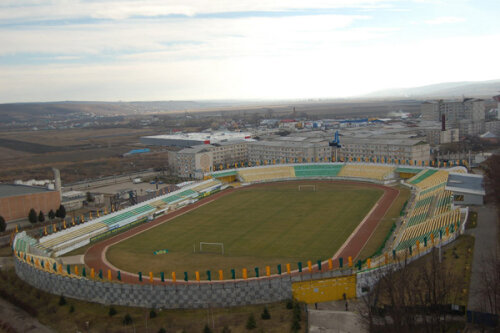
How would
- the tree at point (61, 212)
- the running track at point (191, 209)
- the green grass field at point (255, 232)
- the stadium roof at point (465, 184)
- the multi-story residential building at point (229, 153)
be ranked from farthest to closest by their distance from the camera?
the multi-story residential building at point (229, 153), the tree at point (61, 212), the stadium roof at point (465, 184), the green grass field at point (255, 232), the running track at point (191, 209)

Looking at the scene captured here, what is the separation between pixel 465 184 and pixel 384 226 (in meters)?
10.0

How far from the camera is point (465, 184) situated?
125 feet

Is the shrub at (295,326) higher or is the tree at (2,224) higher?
the tree at (2,224)

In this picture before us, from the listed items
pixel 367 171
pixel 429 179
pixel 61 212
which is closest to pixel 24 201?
pixel 61 212

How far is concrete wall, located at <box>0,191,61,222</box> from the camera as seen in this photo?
3997cm

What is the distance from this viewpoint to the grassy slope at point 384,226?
2782cm

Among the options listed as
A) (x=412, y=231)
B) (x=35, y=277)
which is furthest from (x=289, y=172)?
(x=35, y=277)

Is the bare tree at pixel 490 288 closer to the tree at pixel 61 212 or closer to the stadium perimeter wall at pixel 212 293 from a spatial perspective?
the stadium perimeter wall at pixel 212 293

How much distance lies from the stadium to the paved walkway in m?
1.25

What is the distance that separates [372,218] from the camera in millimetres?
35594

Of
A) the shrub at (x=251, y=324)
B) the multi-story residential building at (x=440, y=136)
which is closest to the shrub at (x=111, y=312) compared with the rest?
the shrub at (x=251, y=324)

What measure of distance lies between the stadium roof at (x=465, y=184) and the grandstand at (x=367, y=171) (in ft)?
33.5

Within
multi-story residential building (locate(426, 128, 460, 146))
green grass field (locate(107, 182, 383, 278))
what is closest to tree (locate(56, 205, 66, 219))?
green grass field (locate(107, 182, 383, 278))

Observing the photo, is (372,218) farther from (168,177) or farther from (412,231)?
(168,177)
